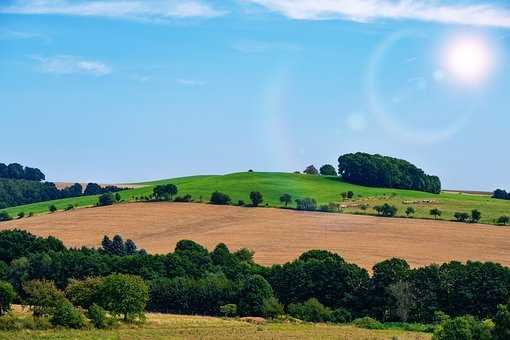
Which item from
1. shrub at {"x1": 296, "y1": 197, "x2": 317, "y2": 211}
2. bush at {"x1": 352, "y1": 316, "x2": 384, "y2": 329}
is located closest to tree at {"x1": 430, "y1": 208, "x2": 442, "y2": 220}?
shrub at {"x1": 296, "y1": 197, "x2": 317, "y2": 211}

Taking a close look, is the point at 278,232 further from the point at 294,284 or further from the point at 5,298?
the point at 5,298

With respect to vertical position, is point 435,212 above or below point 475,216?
above

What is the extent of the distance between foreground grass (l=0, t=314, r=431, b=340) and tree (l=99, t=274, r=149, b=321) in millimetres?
2276

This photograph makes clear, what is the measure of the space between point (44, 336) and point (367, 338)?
29.2 m

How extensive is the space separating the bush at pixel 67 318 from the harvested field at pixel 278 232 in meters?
52.9

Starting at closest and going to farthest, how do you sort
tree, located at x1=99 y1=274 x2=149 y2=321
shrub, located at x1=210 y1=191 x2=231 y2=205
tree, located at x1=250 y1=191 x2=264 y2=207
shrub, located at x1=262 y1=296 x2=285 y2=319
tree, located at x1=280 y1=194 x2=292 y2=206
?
tree, located at x1=99 y1=274 x2=149 y2=321 → shrub, located at x1=262 y1=296 x2=285 y2=319 → tree, located at x1=250 y1=191 x2=264 y2=207 → shrub, located at x1=210 y1=191 x2=231 y2=205 → tree, located at x1=280 y1=194 x2=292 y2=206

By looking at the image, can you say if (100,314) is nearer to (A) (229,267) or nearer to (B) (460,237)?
(A) (229,267)

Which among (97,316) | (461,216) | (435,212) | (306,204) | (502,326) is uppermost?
(306,204)

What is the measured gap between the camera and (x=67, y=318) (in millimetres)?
84812

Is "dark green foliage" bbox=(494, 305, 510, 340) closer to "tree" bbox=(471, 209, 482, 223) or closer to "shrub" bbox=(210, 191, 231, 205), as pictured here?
"tree" bbox=(471, 209, 482, 223)

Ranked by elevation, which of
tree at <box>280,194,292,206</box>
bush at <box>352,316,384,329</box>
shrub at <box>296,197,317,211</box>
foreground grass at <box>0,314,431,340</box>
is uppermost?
tree at <box>280,194,292,206</box>

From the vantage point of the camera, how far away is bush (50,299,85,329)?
84.6 meters

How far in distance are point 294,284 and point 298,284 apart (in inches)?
26.1

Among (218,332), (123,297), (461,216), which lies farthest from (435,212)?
(218,332)
